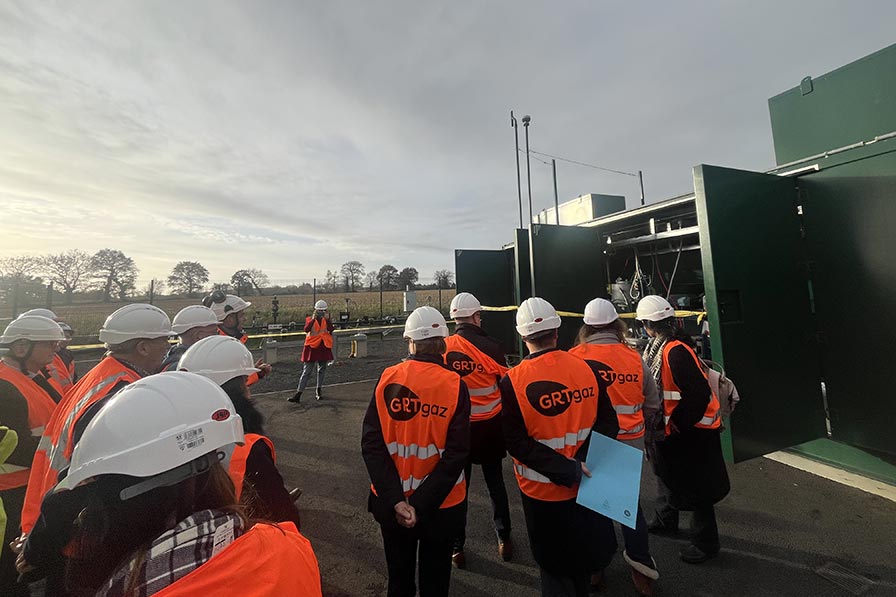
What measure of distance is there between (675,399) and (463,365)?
65.6 inches

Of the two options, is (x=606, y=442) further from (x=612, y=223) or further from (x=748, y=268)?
(x=612, y=223)

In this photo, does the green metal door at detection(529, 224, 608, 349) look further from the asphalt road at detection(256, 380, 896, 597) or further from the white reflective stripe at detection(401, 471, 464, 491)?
the white reflective stripe at detection(401, 471, 464, 491)

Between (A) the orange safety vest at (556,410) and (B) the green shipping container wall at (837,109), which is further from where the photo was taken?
(B) the green shipping container wall at (837,109)

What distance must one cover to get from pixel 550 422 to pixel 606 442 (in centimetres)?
33

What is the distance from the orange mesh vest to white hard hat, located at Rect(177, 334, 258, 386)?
1.62 meters

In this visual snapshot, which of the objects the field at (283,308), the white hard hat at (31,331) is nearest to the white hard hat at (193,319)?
the white hard hat at (31,331)

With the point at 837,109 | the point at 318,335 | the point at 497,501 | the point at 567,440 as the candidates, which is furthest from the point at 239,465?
the point at 837,109

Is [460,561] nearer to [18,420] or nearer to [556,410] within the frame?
[556,410]

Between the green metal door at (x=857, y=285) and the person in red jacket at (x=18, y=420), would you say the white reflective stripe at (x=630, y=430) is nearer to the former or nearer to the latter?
the green metal door at (x=857, y=285)

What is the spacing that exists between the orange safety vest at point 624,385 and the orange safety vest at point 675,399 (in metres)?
0.27

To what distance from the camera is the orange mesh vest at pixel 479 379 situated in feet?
10.8

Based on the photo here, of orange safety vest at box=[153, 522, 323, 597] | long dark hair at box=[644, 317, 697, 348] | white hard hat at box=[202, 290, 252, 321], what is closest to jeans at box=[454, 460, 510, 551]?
long dark hair at box=[644, 317, 697, 348]

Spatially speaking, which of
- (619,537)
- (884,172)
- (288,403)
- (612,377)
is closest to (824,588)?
(619,537)

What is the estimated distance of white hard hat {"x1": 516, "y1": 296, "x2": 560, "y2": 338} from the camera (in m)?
2.33
